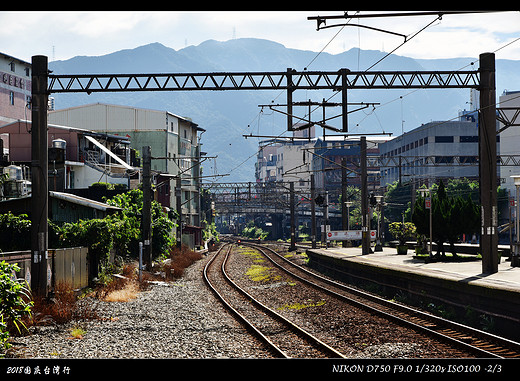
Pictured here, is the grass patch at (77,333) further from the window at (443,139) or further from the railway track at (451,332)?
the window at (443,139)

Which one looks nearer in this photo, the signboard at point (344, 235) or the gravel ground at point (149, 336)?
the gravel ground at point (149, 336)

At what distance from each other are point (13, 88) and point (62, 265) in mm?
65994

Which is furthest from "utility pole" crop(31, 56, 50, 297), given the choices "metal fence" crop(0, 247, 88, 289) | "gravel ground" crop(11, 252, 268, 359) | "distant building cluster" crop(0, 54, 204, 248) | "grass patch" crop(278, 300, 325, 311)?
"distant building cluster" crop(0, 54, 204, 248)

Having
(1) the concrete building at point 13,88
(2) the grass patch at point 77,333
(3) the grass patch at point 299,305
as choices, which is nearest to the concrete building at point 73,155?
(1) the concrete building at point 13,88

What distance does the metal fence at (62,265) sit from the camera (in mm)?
20750

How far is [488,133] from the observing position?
24031 millimetres

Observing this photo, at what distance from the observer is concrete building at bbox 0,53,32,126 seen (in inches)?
3108

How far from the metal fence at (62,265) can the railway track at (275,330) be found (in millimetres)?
5653

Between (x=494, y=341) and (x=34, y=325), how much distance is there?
11.5 metres

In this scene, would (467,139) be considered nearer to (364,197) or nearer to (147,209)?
(364,197)
